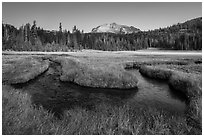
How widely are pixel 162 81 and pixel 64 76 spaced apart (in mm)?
8012

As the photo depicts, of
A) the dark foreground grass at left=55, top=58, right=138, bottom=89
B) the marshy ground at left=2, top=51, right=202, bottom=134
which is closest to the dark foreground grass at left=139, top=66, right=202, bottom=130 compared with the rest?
the marshy ground at left=2, top=51, right=202, bottom=134

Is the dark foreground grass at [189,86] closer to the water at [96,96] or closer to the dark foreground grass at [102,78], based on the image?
the water at [96,96]

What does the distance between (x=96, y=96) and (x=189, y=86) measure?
5.46 m

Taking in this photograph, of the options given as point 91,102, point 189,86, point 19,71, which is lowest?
point 91,102

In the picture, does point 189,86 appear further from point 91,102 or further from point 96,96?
point 91,102

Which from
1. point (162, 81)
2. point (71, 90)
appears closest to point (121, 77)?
point (162, 81)

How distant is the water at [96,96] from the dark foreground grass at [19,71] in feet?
1.77

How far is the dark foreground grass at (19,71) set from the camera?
28.8 feet

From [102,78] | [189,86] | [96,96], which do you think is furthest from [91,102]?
[189,86]

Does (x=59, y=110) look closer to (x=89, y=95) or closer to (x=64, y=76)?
(x=89, y=95)

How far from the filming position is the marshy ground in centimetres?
465

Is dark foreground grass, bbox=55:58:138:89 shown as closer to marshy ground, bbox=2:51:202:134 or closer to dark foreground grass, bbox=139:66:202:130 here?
marshy ground, bbox=2:51:202:134

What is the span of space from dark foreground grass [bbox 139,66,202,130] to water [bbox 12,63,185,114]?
17.8 inches

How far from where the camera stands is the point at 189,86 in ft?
28.5
